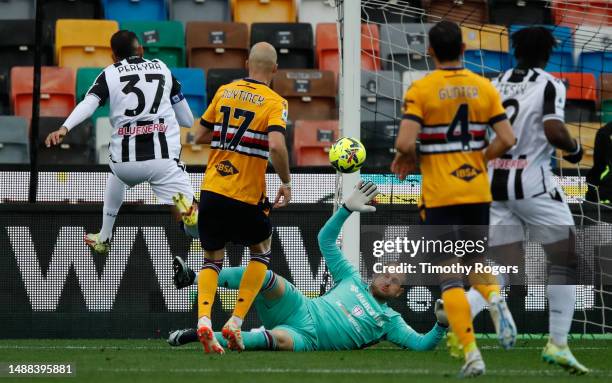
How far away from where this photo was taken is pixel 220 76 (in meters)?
13.0

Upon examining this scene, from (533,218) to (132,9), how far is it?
8513mm

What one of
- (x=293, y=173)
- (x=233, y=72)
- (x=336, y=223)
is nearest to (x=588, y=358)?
(x=336, y=223)

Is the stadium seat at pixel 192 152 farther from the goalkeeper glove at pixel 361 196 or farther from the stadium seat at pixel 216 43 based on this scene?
the goalkeeper glove at pixel 361 196

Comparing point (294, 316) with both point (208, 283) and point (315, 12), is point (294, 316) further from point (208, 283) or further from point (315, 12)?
point (315, 12)

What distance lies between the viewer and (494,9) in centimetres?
1463

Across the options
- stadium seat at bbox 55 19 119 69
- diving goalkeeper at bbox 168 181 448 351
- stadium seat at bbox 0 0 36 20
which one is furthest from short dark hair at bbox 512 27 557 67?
stadium seat at bbox 0 0 36 20

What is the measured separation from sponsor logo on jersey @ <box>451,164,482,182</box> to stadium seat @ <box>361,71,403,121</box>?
5.48 meters

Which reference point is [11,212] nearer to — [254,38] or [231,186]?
[231,186]

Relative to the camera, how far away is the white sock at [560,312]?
6.60 metres

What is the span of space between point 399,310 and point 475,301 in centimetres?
293

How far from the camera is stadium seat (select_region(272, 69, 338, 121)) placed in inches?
510

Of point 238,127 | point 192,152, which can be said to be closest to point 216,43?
point 192,152

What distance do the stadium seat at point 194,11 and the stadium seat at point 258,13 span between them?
0.57ft

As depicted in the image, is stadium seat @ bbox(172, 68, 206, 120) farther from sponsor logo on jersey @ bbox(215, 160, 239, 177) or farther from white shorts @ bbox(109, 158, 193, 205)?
sponsor logo on jersey @ bbox(215, 160, 239, 177)
